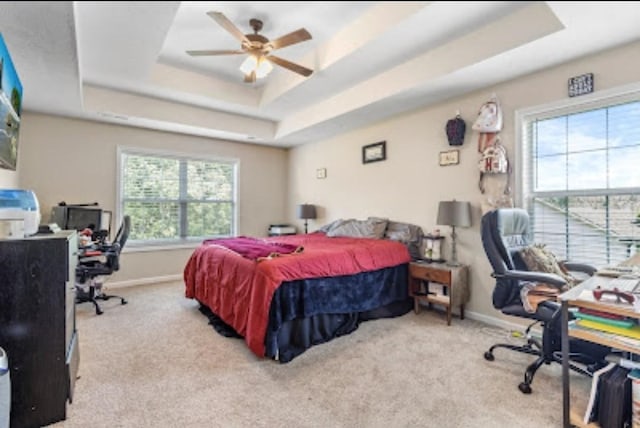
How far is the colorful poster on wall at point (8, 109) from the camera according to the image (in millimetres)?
1929

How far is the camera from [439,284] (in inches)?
124

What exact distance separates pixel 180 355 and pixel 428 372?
5.83ft

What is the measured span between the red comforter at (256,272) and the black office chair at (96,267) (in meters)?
0.80

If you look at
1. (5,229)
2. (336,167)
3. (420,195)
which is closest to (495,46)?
(420,195)

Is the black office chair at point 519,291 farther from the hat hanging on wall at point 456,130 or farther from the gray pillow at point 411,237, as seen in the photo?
the gray pillow at point 411,237

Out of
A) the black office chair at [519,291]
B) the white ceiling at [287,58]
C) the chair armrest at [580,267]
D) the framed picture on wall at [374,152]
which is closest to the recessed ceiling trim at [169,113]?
the white ceiling at [287,58]

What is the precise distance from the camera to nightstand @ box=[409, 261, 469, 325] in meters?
3.01

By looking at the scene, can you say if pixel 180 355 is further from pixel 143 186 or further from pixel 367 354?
pixel 143 186

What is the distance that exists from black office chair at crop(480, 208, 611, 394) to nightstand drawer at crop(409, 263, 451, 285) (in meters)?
0.69

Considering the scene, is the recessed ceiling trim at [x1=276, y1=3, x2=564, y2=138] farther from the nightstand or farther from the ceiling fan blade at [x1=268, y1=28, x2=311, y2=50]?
the nightstand

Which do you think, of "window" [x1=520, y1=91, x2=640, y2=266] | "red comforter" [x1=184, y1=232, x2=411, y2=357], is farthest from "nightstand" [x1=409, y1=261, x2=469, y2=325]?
"window" [x1=520, y1=91, x2=640, y2=266]

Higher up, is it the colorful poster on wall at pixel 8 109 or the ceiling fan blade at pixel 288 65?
the ceiling fan blade at pixel 288 65

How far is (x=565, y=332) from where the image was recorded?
1560 millimetres

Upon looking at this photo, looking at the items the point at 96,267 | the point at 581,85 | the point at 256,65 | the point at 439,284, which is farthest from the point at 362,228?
the point at 96,267
